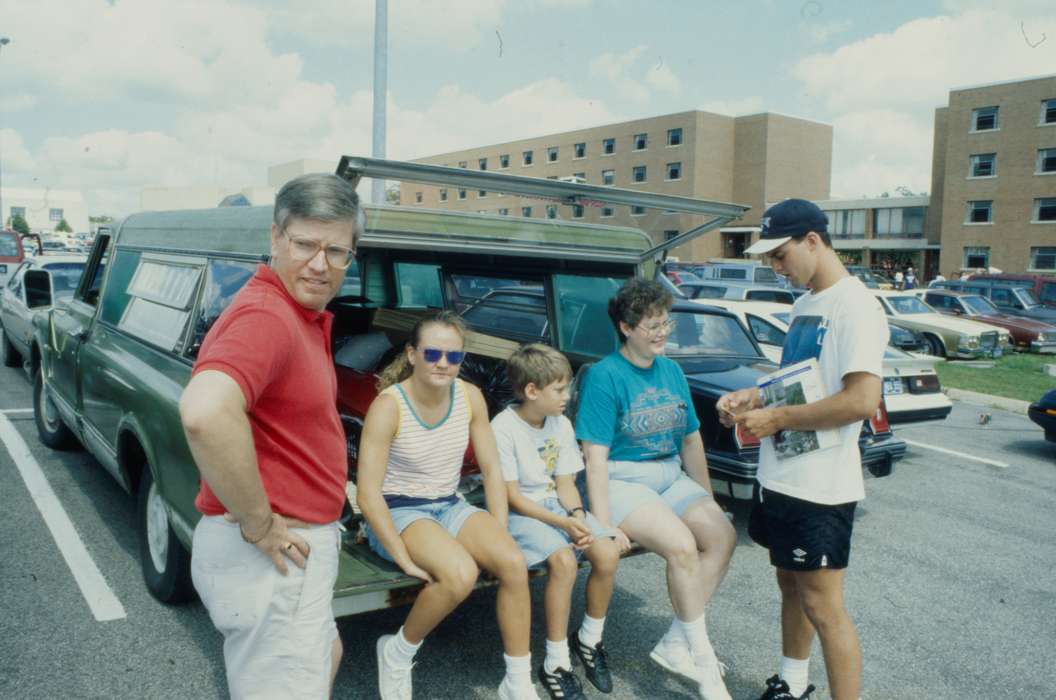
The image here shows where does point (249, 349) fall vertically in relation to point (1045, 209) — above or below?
below

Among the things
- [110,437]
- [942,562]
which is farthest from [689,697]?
[110,437]

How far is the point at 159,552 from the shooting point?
4.03 m

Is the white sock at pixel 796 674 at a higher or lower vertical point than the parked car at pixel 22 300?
lower

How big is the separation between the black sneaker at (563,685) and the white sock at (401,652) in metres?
0.58

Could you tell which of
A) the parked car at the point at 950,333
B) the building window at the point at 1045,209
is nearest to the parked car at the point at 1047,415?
the parked car at the point at 950,333

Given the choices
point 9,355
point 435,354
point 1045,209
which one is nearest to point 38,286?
point 9,355

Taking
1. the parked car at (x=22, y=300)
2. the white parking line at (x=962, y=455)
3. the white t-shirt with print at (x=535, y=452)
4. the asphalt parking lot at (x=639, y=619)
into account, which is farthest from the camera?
the parked car at (x=22, y=300)

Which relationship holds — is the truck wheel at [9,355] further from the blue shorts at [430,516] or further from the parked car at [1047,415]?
the parked car at [1047,415]

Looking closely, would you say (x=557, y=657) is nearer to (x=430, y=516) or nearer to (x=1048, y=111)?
(x=430, y=516)

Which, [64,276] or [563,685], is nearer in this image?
[563,685]

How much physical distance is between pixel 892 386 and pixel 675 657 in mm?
4634

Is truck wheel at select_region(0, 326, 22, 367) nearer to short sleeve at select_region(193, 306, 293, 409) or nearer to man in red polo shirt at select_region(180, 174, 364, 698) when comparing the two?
man in red polo shirt at select_region(180, 174, 364, 698)

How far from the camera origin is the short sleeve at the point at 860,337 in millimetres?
2750

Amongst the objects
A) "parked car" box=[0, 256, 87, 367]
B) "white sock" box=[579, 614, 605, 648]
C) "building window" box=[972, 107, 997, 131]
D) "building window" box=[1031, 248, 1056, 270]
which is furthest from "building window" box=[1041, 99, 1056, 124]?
"white sock" box=[579, 614, 605, 648]
